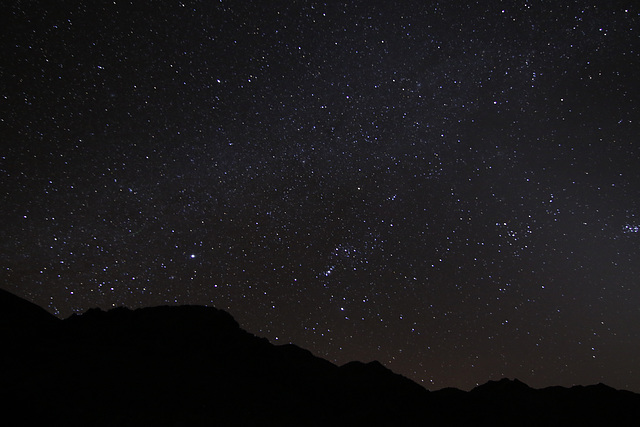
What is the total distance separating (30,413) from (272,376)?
801 centimetres

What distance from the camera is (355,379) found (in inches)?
624

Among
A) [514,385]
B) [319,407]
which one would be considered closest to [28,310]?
[319,407]

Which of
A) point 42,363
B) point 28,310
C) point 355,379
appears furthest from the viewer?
point 355,379

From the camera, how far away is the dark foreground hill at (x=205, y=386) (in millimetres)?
9508

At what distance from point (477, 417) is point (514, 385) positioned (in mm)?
2325

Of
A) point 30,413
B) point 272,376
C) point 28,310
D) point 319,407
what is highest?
point 28,310

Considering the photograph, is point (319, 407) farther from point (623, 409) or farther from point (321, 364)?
point (623, 409)

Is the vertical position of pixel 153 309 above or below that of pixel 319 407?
above

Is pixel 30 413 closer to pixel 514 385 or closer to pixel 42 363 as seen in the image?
pixel 42 363

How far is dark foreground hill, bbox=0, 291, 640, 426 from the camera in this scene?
31.2ft

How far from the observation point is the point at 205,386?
1190 cm

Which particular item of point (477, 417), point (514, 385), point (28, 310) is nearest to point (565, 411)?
point (514, 385)

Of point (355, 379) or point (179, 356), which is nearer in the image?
point (179, 356)

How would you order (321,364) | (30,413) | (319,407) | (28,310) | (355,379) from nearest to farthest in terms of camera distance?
(30,413) < (319,407) < (28,310) < (355,379) < (321,364)
